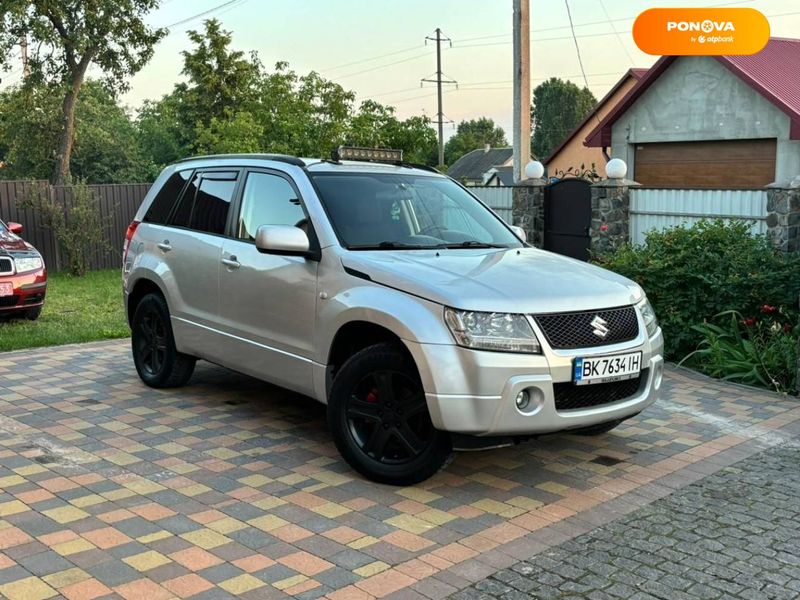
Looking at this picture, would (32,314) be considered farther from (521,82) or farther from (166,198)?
(521,82)

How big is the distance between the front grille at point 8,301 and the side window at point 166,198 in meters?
3.89

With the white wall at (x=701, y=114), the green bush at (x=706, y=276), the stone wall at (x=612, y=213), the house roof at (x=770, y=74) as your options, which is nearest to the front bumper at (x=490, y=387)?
the green bush at (x=706, y=276)

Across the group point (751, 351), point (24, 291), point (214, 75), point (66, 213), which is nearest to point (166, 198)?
point (24, 291)

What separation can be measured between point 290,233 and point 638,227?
792 centimetres

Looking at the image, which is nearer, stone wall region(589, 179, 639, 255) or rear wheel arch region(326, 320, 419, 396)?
rear wheel arch region(326, 320, 419, 396)

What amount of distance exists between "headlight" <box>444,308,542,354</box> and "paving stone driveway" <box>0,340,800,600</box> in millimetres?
875

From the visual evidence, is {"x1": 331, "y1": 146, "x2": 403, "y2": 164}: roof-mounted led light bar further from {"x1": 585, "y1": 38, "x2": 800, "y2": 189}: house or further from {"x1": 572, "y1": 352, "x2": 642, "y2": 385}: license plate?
{"x1": 585, "y1": 38, "x2": 800, "y2": 189}: house

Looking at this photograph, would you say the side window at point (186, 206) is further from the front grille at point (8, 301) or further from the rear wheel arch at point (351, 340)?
the front grille at point (8, 301)

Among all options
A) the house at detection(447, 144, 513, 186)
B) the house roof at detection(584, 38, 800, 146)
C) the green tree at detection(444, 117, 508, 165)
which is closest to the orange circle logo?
the house roof at detection(584, 38, 800, 146)

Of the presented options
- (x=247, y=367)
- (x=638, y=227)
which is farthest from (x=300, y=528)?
(x=638, y=227)

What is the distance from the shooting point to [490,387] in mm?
4328

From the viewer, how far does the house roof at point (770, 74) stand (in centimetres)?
1855

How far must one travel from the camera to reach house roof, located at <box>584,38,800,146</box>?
18.5m

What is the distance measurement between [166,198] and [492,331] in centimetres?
370
